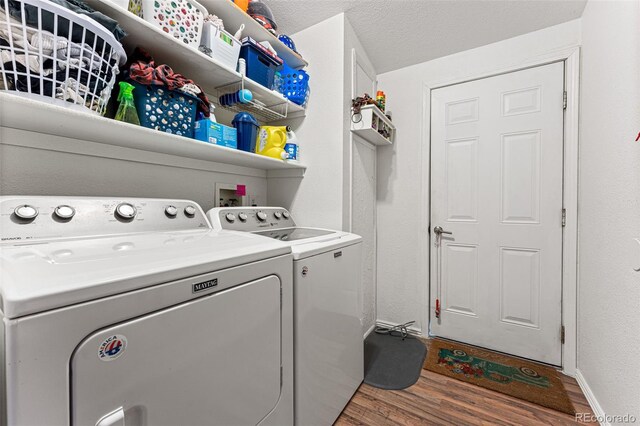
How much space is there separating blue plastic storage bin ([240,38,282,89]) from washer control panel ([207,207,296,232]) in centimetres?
81

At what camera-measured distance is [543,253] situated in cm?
192

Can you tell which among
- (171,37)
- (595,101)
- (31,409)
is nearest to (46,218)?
(31,409)

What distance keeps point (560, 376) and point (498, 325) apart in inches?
17.1

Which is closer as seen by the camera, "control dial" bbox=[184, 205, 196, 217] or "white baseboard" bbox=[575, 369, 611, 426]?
"control dial" bbox=[184, 205, 196, 217]

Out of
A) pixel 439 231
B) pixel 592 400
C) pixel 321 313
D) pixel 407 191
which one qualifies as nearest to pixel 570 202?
Result: pixel 439 231

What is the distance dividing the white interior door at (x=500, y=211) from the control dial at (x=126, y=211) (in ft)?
7.22

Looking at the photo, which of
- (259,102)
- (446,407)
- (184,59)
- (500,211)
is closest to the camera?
(184,59)

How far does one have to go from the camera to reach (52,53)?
2.42 ft

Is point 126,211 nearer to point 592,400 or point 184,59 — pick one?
point 184,59

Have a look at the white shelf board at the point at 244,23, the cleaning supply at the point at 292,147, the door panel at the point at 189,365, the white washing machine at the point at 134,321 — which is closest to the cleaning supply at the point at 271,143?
the cleaning supply at the point at 292,147

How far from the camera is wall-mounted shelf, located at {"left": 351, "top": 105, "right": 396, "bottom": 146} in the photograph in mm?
1830
